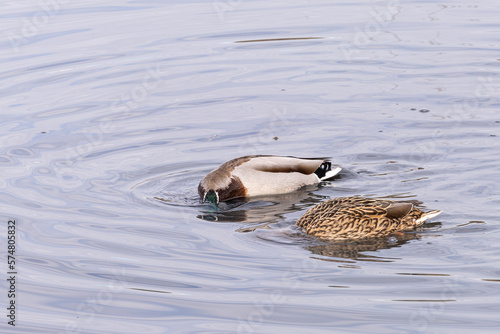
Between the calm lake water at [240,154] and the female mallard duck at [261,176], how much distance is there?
0.16m

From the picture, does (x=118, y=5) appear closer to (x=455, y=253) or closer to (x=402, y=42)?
(x=402, y=42)

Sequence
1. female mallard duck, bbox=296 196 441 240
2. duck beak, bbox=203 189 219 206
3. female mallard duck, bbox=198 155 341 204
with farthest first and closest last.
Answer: female mallard duck, bbox=198 155 341 204 < duck beak, bbox=203 189 219 206 < female mallard duck, bbox=296 196 441 240

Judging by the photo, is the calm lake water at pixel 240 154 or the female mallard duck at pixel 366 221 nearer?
the calm lake water at pixel 240 154

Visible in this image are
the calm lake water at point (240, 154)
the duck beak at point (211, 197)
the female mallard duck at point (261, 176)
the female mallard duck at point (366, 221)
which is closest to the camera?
the calm lake water at point (240, 154)

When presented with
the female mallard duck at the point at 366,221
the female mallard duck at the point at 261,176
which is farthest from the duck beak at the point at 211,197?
the female mallard duck at the point at 366,221

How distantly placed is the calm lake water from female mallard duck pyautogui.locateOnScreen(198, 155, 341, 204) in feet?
0.53

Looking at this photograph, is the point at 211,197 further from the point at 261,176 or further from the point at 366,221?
the point at 366,221

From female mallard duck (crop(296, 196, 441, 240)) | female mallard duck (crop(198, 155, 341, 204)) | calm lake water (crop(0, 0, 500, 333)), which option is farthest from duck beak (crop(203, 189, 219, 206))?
female mallard duck (crop(296, 196, 441, 240))

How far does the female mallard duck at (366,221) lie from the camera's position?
827cm

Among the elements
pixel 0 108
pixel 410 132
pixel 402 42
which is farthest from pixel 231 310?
pixel 402 42

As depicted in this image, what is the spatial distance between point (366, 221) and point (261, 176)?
2.16 meters

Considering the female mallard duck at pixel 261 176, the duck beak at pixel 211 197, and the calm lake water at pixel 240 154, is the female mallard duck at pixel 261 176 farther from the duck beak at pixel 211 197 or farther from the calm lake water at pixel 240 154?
the calm lake water at pixel 240 154

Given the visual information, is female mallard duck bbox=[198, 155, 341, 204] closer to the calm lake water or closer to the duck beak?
the duck beak

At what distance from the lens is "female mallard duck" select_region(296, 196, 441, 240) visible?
8273 mm
